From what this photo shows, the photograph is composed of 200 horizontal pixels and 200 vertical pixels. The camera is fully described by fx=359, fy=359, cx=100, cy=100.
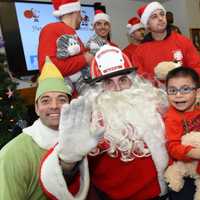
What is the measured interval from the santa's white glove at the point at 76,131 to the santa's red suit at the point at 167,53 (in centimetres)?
145

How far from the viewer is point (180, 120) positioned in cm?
168

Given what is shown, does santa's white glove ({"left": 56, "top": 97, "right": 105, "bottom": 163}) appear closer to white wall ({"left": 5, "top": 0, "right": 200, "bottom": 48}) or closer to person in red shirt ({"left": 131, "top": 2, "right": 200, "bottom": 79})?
person in red shirt ({"left": 131, "top": 2, "right": 200, "bottom": 79})

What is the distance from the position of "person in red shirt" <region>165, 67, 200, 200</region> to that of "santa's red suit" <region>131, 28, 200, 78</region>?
96 cm

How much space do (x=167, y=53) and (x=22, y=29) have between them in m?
1.88

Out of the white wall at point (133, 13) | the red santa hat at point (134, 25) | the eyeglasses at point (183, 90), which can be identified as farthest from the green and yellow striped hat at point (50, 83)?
Result: the white wall at point (133, 13)

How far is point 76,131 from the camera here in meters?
1.29

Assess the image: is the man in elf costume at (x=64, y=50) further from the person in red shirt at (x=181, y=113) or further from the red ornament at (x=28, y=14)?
the red ornament at (x=28, y=14)

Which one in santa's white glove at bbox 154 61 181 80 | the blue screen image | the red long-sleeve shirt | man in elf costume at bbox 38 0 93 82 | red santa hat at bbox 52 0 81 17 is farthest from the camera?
the blue screen image

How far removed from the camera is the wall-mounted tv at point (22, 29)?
3824mm

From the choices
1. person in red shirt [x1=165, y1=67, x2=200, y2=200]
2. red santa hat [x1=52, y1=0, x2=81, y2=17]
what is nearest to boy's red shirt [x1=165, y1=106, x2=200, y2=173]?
person in red shirt [x1=165, y1=67, x2=200, y2=200]

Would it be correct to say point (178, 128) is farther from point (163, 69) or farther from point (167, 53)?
point (167, 53)

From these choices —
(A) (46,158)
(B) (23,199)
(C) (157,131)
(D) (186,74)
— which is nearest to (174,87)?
(D) (186,74)

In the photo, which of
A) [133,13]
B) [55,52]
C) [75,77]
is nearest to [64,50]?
[55,52]

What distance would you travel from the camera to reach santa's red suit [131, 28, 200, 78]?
2725 millimetres
